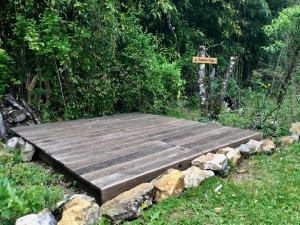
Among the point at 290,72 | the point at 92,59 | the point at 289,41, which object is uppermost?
the point at 289,41

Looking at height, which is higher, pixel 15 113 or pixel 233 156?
pixel 15 113

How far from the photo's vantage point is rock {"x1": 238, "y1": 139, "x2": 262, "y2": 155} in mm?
3445

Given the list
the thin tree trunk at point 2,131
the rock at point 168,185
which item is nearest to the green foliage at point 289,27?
the rock at point 168,185

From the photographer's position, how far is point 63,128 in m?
4.27

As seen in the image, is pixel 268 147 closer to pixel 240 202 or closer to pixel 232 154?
pixel 232 154

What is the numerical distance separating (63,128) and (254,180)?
2.50 m

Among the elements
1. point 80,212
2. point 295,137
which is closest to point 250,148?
point 295,137

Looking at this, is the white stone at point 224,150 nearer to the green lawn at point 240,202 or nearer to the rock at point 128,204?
the green lawn at point 240,202

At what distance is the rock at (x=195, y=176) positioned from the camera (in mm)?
2639

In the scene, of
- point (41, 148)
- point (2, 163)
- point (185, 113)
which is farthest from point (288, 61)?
point (2, 163)

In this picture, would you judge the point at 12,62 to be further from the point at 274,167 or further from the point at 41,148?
the point at 274,167

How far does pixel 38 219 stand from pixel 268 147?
8.49ft

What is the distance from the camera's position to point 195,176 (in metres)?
2.70

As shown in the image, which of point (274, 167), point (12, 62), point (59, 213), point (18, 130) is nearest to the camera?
point (59, 213)
